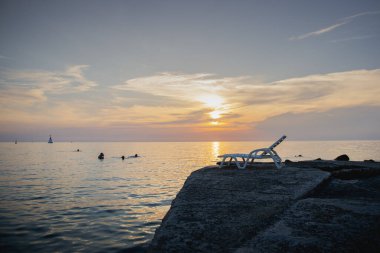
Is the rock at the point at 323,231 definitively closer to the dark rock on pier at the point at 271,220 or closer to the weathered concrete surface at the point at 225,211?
the dark rock on pier at the point at 271,220

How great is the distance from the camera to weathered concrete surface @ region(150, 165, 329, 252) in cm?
314

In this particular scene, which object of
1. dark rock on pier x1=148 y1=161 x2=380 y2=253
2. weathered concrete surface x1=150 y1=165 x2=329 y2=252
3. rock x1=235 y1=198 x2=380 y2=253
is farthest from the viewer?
weathered concrete surface x1=150 y1=165 x2=329 y2=252

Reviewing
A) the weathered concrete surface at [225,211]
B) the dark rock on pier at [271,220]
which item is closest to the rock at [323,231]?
the dark rock on pier at [271,220]

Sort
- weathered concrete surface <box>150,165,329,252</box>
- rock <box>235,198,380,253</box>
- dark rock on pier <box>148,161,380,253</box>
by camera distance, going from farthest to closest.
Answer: weathered concrete surface <box>150,165,329,252</box>
dark rock on pier <box>148,161,380,253</box>
rock <box>235,198,380,253</box>

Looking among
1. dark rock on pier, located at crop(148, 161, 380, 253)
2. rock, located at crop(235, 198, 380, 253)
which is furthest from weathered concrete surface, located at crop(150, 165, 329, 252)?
rock, located at crop(235, 198, 380, 253)

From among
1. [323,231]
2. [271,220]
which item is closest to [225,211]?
[271,220]

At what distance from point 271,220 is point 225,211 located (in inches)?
30.6

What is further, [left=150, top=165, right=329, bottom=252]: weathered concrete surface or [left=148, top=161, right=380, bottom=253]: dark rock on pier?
[left=150, top=165, right=329, bottom=252]: weathered concrete surface

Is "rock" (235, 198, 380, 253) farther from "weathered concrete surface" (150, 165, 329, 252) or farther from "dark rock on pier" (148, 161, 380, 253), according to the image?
"weathered concrete surface" (150, 165, 329, 252)

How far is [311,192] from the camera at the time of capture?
5.07m

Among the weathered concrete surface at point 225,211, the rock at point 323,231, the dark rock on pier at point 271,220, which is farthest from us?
the weathered concrete surface at point 225,211

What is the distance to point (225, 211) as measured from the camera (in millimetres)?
4066

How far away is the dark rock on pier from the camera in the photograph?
284 cm

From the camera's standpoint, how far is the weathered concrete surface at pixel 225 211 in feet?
10.3
